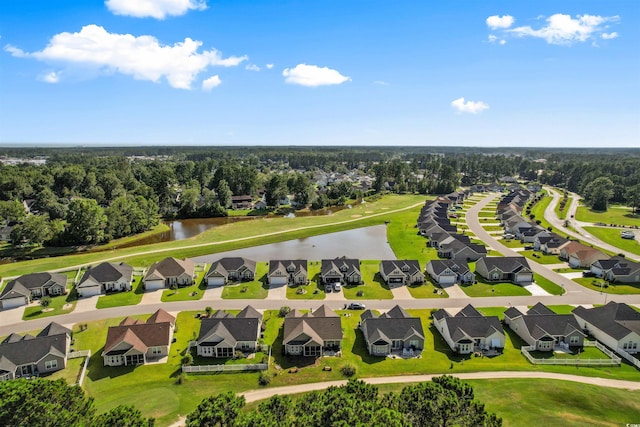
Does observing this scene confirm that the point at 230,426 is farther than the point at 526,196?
No

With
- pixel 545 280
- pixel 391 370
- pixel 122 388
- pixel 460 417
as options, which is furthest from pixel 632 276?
pixel 122 388

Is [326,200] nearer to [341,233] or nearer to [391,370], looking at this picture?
[341,233]

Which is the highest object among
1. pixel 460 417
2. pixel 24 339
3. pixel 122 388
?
pixel 460 417

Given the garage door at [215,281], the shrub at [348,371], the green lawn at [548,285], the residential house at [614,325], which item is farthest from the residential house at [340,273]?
the residential house at [614,325]

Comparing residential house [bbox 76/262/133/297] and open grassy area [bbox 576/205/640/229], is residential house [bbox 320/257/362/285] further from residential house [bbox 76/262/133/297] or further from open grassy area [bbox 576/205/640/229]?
open grassy area [bbox 576/205/640/229]

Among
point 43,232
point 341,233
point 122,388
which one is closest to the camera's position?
point 122,388

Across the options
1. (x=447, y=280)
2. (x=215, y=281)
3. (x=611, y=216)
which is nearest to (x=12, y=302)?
(x=215, y=281)

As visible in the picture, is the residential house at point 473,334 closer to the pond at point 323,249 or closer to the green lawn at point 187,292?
the pond at point 323,249
